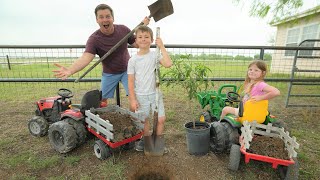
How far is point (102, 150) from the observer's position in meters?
2.74

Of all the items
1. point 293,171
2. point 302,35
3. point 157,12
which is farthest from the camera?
point 302,35

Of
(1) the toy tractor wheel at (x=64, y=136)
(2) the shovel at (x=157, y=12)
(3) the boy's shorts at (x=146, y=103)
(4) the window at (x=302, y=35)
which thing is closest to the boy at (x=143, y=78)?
(3) the boy's shorts at (x=146, y=103)

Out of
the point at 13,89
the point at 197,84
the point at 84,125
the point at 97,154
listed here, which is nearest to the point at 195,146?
the point at 197,84

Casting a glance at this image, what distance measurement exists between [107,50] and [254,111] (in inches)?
85.8

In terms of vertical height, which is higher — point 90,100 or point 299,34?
point 299,34

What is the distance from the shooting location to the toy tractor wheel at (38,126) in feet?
11.2

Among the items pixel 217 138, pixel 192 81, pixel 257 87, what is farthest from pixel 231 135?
pixel 192 81

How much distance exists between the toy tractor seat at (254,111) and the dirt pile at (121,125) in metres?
1.35

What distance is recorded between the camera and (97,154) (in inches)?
111

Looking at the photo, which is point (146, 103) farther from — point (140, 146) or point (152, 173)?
point (152, 173)

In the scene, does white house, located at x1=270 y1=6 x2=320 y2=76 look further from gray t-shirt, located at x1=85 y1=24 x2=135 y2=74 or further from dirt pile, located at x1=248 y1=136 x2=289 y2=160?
gray t-shirt, located at x1=85 y1=24 x2=135 y2=74

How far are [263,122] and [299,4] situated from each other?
5941mm

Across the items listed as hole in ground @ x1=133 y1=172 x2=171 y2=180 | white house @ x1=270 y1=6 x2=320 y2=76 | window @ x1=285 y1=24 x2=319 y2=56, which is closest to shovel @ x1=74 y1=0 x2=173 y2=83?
hole in ground @ x1=133 y1=172 x2=171 y2=180

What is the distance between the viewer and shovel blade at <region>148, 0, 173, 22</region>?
10.0ft
